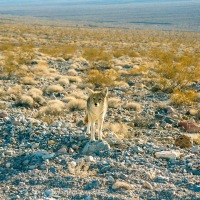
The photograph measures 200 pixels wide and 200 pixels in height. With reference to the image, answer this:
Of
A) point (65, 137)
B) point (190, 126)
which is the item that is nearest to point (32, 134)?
point (65, 137)

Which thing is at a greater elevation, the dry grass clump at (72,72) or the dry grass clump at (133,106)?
the dry grass clump at (133,106)

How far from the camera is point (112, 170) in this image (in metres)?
6.76

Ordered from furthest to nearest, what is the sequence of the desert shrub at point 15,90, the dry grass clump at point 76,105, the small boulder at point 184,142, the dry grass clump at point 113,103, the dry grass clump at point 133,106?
the desert shrub at point 15,90
the dry grass clump at point 113,103
the dry grass clump at point 133,106
the dry grass clump at point 76,105
the small boulder at point 184,142

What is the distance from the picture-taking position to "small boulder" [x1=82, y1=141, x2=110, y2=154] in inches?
302

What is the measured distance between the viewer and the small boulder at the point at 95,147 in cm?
766

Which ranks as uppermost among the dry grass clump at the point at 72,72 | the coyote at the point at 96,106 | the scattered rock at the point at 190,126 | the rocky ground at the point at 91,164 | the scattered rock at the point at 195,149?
the coyote at the point at 96,106

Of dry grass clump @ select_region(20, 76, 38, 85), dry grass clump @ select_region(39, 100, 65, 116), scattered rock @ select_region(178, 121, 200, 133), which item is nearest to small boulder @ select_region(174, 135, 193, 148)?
scattered rock @ select_region(178, 121, 200, 133)

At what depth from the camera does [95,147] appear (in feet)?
25.3

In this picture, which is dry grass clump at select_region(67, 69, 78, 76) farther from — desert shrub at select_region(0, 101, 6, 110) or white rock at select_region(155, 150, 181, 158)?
white rock at select_region(155, 150, 181, 158)

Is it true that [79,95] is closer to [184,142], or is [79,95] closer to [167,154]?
[184,142]

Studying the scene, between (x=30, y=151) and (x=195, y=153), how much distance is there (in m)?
3.39

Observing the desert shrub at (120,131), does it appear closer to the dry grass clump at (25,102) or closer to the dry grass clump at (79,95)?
the dry grass clump at (25,102)

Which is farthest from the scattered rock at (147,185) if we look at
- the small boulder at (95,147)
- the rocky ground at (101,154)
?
the small boulder at (95,147)

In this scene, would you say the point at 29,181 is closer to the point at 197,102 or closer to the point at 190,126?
the point at 190,126
